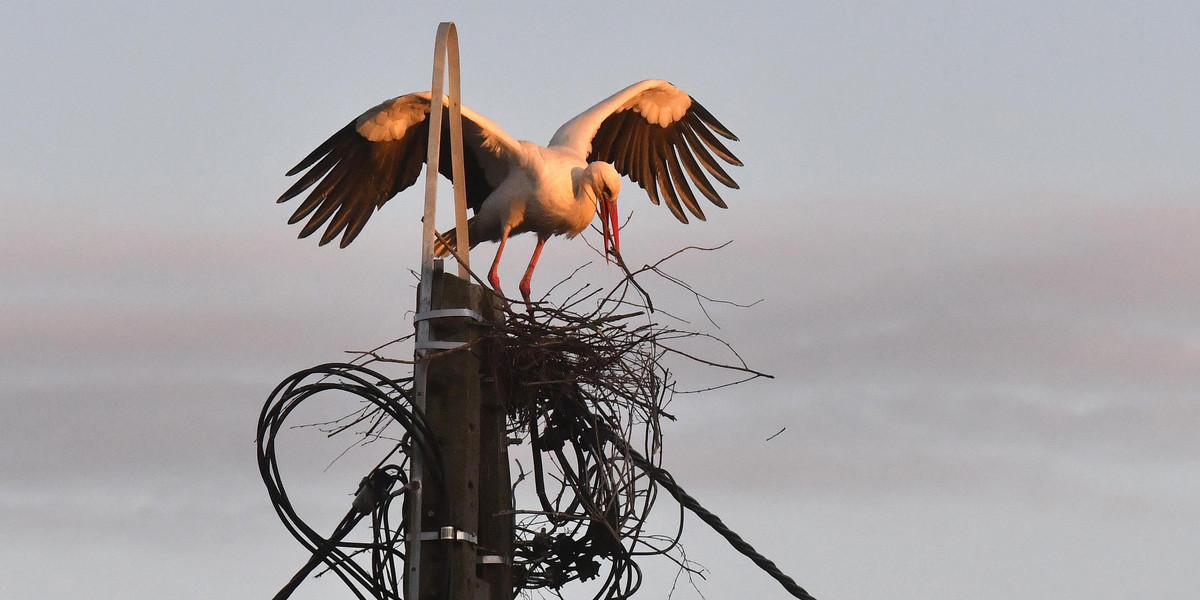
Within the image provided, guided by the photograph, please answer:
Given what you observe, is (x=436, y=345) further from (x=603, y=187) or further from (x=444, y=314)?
(x=603, y=187)

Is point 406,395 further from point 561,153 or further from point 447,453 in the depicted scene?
point 561,153

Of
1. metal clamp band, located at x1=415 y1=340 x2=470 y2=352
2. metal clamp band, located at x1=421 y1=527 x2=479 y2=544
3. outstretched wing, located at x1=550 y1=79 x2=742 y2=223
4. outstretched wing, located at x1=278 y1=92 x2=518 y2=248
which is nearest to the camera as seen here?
metal clamp band, located at x1=421 y1=527 x2=479 y2=544

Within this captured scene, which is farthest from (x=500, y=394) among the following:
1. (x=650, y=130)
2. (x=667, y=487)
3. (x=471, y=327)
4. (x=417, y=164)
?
(x=650, y=130)

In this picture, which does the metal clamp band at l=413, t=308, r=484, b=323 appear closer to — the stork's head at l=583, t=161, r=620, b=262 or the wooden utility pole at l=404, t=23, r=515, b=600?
the wooden utility pole at l=404, t=23, r=515, b=600

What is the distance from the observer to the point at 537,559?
4387 mm

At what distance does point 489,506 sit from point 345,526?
43 cm

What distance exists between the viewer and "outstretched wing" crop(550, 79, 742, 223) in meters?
7.70

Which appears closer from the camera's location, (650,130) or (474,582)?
(474,582)

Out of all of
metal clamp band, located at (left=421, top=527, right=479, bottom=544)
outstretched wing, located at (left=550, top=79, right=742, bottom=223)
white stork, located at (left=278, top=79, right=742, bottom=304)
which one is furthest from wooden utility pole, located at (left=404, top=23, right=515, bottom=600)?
outstretched wing, located at (left=550, top=79, right=742, bottom=223)

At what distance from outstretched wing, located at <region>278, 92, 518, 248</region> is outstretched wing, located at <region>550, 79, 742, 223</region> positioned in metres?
1.26

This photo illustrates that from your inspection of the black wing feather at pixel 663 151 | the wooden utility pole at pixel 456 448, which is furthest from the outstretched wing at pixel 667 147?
the wooden utility pole at pixel 456 448

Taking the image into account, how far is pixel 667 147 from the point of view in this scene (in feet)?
25.6

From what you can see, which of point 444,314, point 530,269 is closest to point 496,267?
point 530,269

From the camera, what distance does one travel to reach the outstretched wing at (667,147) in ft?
25.3
